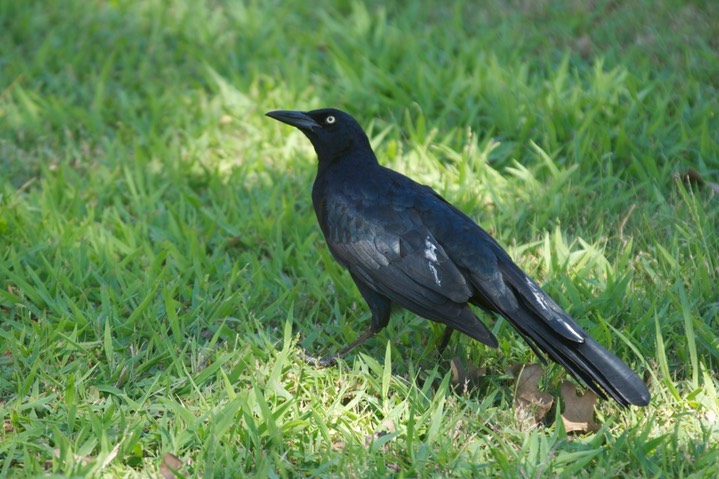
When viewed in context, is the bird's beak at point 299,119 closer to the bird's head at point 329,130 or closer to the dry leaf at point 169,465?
the bird's head at point 329,130

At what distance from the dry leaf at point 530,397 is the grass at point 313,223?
100mm

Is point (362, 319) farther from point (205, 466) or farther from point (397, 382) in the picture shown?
point (205, 466)

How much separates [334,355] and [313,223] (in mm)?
1173

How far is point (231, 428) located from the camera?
3555 mm

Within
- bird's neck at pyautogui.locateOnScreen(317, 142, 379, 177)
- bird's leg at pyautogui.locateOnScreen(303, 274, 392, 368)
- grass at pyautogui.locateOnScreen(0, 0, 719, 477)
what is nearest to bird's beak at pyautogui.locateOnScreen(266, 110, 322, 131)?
bird's neck at pyautogui.locateOnScreen(317, 142, 379, 177)

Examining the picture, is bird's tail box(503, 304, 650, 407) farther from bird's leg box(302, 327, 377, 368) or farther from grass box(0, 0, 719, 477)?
bird's leg box(302, 327, 377, 368)

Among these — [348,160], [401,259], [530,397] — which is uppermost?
[348,160]

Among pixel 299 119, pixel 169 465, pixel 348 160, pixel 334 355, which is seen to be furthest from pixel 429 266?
pixel 169 465

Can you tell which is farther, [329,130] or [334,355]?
[329,130]

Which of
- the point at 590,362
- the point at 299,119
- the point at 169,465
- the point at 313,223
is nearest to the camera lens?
the point at 169,465

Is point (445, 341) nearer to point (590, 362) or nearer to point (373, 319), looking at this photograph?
point (373, 319)

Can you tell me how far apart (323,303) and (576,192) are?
66.1 inches

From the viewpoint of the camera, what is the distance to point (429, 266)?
3.93 meters

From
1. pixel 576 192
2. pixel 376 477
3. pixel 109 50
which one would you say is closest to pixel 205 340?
pixel 376 477
